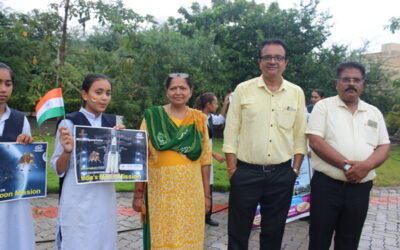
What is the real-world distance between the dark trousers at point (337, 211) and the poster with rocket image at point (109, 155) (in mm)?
1621

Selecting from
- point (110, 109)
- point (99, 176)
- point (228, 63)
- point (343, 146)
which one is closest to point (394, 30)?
point (228, 63)

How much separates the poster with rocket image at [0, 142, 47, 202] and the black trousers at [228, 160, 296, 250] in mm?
1633

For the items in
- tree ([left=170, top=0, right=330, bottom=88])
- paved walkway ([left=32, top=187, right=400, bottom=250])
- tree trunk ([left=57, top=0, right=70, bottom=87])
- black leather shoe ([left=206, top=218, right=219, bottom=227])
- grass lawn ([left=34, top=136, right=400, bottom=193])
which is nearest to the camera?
paved walkway ([left=32, top=187, right=400, bottom=250])

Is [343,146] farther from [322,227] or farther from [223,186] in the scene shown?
[223,186]

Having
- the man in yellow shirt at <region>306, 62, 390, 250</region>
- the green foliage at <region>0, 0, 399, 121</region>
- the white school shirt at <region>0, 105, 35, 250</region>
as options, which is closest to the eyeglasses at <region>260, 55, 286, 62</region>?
the man in yellow shirt at <region>306, 62, 390, 250</region>

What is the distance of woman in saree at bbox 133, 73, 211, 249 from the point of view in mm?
2949

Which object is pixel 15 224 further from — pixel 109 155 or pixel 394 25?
pixel 394 25

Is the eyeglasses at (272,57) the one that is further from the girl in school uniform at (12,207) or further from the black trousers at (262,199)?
the girl in school uniform at (12,207)

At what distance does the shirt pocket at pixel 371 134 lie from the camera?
3107 millimetres

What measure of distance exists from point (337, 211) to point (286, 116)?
981 mm

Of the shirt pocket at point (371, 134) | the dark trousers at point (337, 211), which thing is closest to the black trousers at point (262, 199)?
the dark trousers at point (337, 211)

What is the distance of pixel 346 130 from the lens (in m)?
3.12

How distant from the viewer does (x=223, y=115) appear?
489 cm

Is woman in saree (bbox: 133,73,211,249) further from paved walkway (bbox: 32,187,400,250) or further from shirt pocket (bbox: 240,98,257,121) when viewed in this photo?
paved walkway (bbox: 32,187,400,250)
